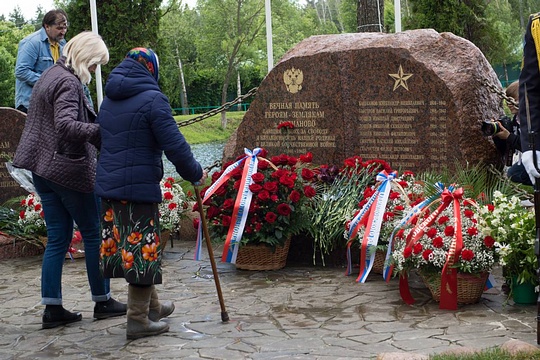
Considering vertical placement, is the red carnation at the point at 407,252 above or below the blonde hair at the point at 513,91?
below

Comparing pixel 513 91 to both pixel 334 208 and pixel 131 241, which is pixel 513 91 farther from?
pixel 131 241

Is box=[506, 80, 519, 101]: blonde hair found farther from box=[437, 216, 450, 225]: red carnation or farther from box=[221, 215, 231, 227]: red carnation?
box=[221, 215, 231, 227]: red carnation

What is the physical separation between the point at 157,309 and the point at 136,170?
1.04m

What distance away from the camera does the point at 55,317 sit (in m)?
5.81

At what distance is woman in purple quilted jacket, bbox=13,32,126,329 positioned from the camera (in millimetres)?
5535

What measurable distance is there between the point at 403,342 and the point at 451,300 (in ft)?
2.79

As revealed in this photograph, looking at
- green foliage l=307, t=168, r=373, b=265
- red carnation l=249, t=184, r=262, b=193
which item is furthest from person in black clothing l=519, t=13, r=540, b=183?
red carnation l=249, t=184, r=262, b=193

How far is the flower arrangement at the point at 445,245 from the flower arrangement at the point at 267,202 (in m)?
1.30

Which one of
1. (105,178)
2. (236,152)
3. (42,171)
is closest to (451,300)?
(105,178)

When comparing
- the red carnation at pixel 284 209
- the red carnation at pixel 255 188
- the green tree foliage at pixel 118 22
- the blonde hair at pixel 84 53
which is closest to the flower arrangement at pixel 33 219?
the red carnation at pixel 255 188

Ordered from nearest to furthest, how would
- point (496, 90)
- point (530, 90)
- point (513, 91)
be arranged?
point (530, 90) < point (496, 90) < point (513, 91)

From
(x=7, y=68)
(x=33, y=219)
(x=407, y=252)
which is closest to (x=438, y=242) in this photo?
(x=407, y=252)

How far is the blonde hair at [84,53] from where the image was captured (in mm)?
5562

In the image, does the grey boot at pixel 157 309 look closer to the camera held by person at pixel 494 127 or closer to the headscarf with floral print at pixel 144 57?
the headscarf with floral print at pixel 144 57
